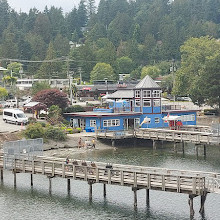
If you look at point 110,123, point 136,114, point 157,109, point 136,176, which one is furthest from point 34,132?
point 136,176

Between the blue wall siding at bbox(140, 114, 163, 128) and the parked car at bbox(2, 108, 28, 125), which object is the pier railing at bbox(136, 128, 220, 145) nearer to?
the blue wall siding at bbox(140, 114, 163, 128)

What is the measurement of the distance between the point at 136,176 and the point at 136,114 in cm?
3839

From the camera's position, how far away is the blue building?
2970 inches

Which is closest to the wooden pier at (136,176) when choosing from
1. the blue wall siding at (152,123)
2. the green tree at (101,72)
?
the blue wall siding at (152,123)

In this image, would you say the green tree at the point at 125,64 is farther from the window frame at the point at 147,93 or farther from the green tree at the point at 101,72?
the window frame at the point at 147,93

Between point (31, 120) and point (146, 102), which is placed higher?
point (146, 102)

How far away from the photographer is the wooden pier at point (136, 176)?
36.9 meters

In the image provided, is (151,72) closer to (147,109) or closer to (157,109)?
(157,109)

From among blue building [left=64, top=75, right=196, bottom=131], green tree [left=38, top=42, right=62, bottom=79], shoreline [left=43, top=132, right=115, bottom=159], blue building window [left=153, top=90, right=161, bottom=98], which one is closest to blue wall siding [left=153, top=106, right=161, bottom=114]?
blue building [left=64, top=75, right=196, bottom=131]

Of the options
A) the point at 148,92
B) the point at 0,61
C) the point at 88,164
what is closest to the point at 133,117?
the point at 148,92

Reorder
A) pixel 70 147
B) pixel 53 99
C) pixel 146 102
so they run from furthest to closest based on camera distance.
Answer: pixel 53 99 → pixel 146 102 → pixel 70 147

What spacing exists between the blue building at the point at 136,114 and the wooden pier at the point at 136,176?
2943cm

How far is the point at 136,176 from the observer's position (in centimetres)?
3909

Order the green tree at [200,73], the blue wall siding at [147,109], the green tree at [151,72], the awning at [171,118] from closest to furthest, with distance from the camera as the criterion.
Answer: the awning at [171,118] < the blue wall siding at [147,109] < the green tree at [200,73] < the green tree at [151,72]
